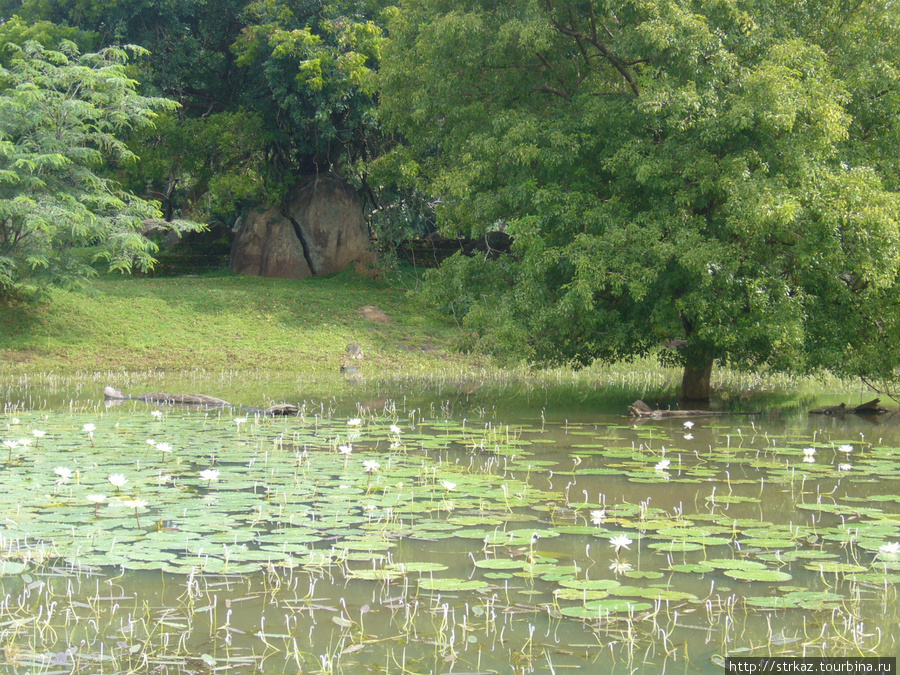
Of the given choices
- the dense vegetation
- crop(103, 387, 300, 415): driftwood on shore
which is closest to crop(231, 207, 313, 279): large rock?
the dense vegetation

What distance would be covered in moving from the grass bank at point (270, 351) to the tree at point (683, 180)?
239 cm

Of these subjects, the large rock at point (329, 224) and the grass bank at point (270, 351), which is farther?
the large rock at point (329, 224)

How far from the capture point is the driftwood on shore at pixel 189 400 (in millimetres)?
12648

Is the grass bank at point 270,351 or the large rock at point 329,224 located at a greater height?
the large rock at point 329,224

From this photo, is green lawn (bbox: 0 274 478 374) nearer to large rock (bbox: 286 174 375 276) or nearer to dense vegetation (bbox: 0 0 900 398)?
large rock (bbox: 286 174 375 276)

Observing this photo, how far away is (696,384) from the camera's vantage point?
50.9ft

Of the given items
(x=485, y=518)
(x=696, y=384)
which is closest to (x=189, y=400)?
(x=485, y=518)

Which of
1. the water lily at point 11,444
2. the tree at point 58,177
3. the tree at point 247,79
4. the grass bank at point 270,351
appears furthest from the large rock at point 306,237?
the water lily at point 11,444

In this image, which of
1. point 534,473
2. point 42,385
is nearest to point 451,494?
point 534,473

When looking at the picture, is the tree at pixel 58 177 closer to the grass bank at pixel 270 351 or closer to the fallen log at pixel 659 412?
the grass bank at pixel 270 351

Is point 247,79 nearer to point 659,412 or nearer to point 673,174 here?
point 673,174

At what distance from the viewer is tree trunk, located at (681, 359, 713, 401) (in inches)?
607

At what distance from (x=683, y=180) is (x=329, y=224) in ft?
65.7

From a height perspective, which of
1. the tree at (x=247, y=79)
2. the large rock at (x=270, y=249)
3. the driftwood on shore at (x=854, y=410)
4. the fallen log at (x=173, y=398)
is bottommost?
the fallen log at (x=173, y=398)
